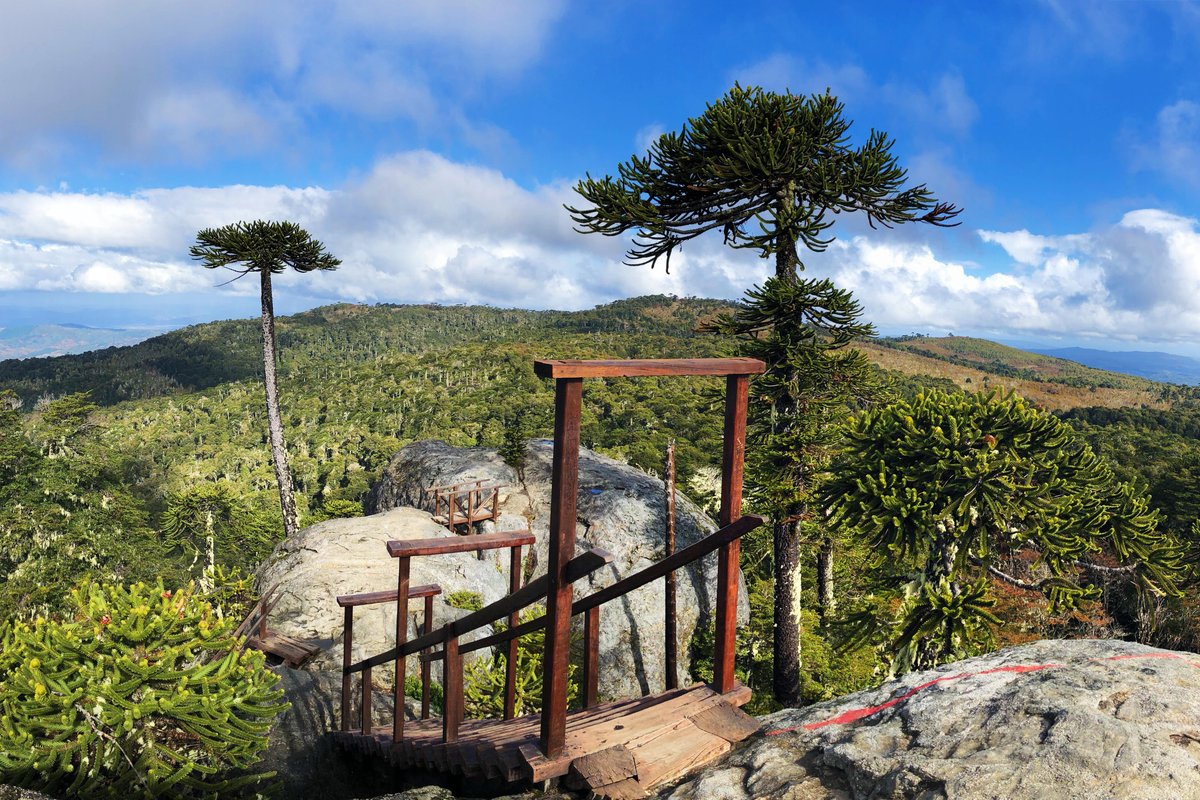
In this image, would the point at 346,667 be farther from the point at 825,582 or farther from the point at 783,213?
the point at 825,582

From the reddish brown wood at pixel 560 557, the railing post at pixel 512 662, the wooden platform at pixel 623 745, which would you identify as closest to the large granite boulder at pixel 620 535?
the railing post at pixel 512 662

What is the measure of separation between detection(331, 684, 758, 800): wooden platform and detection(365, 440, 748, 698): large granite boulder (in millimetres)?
9490

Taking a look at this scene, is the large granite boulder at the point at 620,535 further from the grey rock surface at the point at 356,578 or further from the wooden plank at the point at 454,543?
the wooden plank at the point at 454,543

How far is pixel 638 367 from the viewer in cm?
351

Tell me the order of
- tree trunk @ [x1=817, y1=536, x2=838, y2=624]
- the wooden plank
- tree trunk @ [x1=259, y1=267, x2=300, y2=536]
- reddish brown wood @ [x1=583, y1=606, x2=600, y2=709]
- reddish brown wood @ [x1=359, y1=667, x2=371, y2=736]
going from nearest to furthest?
reddish brown wood @ [x1=583, y1=606, x2=600, y2=709] < the wooden plank < reddish brown wood @ [x1=359, y1=667, x2=371, y2=736] < tree trunk @ [x1=817, y1=536, x2=838, y2=624] < tree trunk @ [x1=259, y1=267, x2=300, y2=536]

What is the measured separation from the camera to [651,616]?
Result: 688 inches

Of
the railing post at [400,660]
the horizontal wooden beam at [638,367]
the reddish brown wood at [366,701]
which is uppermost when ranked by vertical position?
the horizontal wooden beam at [638,367]

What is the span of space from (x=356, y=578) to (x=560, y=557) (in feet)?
42.2

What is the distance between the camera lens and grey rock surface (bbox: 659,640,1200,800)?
8.30ft

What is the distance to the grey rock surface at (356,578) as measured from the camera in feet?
38.9

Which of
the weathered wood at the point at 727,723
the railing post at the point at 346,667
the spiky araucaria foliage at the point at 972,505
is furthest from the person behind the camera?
the spiky araucaria foliage at the point at 972,505

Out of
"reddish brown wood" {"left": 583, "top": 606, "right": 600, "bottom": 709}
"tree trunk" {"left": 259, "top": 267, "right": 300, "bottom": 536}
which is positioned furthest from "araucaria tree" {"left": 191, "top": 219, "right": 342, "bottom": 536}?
"reddish brown wood" {"left": 583, "top": 606, "right": 600, "bottom": 709}

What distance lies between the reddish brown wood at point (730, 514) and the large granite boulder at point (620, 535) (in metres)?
9.67

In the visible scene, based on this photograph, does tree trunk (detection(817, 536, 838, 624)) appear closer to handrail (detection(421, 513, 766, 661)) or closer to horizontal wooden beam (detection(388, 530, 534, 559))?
horizontal wooden beam (detection(388, 530, 534, 559))
